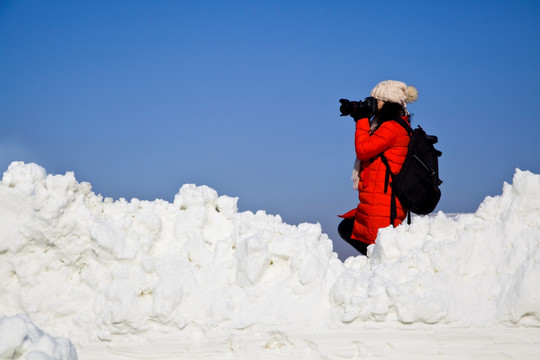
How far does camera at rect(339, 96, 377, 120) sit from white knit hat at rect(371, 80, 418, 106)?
0.09 meters

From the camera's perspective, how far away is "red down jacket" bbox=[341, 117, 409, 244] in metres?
6.72

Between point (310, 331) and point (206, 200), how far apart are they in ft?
5.63

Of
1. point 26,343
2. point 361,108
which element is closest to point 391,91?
point 361,108

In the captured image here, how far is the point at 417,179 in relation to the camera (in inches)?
266

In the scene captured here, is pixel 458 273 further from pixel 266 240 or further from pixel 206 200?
pixel 206 200

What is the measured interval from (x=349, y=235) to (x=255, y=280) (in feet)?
5.88

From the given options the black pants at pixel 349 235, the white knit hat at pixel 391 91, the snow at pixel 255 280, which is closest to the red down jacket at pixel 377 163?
the black pants at pixel 349 235

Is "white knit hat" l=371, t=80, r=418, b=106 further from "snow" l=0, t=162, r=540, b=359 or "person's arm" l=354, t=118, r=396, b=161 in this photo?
"snow" l=0, t=162, r=540, b=359

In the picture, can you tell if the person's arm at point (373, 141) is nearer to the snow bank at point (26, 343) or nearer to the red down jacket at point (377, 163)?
the red down jacket at point (377, 163)

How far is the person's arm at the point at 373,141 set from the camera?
668cm

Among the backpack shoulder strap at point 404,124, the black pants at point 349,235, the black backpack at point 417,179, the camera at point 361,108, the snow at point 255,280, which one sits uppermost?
the camera at point 361,108

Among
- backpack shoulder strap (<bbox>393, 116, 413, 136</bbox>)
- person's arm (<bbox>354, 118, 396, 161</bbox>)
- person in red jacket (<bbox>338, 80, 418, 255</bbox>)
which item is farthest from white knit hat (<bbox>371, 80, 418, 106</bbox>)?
person's arm (<bbox>354, 118, 396, 161</bbox>)

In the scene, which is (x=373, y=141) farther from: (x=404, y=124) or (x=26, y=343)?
(x=26, y=343)

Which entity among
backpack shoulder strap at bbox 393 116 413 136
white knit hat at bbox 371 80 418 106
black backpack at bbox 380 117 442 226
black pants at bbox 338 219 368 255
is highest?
white knit hat at bbox 371 80 418 106
